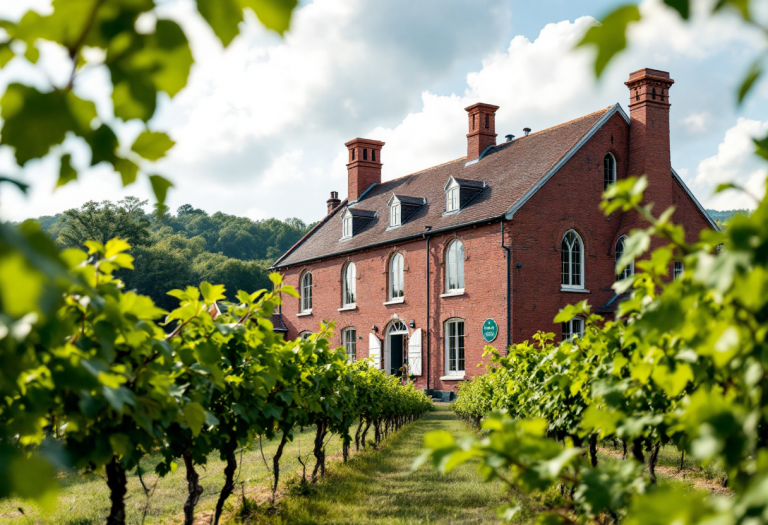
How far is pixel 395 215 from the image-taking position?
28.2 metres

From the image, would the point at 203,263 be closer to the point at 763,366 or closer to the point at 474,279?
the point at 474,279

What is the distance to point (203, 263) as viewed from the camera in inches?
2923

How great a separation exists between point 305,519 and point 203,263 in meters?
70.4

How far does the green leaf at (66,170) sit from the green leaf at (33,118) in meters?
0.25

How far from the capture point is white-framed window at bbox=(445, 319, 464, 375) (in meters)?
23.8

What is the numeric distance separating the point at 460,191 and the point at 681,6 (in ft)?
79.6

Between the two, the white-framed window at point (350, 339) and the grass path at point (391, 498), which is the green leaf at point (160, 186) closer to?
the grass path at point (391, 498)

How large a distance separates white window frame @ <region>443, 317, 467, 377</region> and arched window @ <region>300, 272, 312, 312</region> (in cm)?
1016

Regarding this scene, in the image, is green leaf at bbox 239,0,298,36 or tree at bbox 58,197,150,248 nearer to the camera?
green leaf at bbox 239,0,298,36

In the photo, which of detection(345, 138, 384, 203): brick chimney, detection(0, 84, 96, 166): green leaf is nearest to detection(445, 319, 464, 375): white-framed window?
detection(345, 138, 384, 203): brick chimney

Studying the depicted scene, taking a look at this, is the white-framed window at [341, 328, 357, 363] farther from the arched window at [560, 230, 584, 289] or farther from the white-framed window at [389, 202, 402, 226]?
the arched window at [560, 230, 584, 289]

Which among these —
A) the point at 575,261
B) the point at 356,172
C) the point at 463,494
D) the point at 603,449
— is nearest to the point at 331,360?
the point at 463,494

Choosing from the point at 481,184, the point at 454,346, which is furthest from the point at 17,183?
the point at 481,184

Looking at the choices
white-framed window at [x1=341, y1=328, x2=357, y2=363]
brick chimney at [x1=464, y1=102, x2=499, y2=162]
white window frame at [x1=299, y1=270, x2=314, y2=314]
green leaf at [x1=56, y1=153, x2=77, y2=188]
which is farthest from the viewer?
white window frame at [x1=299, y1=270, x2=314, y2=314]
